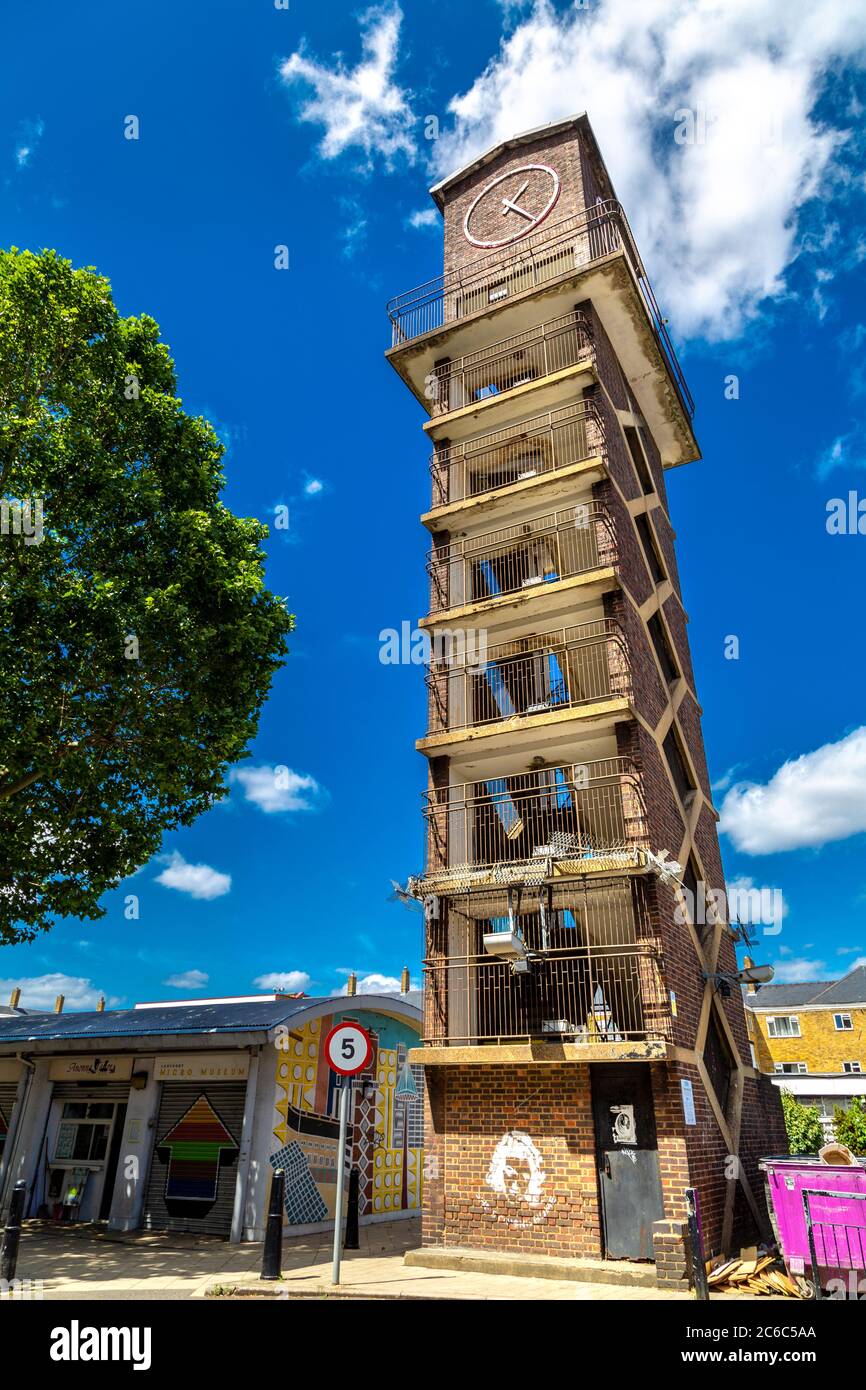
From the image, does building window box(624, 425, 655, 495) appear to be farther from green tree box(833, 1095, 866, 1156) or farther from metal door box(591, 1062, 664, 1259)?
green tree box(833, 1095, 866, 1156)

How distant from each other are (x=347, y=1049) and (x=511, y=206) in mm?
20315

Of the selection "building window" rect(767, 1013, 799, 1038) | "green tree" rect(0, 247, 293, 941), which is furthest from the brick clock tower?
"building window" rect(767, 1013, 799, 1038)

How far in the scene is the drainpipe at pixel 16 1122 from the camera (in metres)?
17.4

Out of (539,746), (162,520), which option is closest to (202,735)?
(162,520)

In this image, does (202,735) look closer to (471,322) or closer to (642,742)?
(642,742)

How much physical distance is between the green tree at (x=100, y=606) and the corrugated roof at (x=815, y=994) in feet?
144

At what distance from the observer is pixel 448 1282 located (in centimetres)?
996

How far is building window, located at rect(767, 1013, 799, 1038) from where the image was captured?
149 ft

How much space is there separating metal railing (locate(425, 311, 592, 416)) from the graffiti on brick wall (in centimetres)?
1471

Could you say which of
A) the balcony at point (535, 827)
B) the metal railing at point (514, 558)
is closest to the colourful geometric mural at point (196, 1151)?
the balcony at point (535, 827)

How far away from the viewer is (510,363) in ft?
61.3

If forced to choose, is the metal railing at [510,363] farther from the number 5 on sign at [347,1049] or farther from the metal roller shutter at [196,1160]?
the metal roller shutter at [196,1160]

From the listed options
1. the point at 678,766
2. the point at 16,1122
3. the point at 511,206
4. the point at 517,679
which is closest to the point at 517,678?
the point at 517,679

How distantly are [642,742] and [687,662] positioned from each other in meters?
7.00
